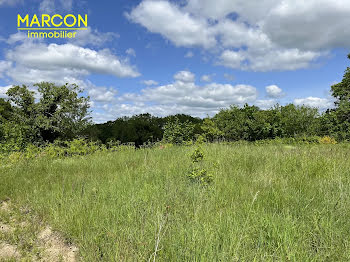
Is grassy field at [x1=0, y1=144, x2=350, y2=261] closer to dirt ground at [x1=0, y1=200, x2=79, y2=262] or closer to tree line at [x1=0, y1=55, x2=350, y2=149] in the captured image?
dirt ground at [x1=0, y1=200, x2=79, y2=262]

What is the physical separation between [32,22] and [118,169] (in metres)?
6.07

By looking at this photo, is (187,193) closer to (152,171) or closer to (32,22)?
(152,171)

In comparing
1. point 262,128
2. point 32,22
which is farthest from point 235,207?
point 262,128

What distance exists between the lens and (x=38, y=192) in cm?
416

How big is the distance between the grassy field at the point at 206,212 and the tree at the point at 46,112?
14.3 metres

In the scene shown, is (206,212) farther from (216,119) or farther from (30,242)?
(216,119)

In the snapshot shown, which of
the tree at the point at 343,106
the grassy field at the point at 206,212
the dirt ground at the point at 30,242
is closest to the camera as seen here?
the grassy field at the point at 206,212

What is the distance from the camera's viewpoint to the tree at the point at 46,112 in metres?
17.3

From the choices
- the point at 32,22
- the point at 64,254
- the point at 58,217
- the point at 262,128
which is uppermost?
the point at 32,22

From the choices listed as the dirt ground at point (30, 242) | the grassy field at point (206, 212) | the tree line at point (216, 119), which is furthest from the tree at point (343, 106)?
the dirt ground at point (30, 242)

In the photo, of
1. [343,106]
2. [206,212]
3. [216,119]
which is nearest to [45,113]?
[216,119]

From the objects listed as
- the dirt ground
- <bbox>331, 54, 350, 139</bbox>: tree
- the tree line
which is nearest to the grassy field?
the dirt ground

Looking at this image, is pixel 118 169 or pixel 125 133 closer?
pixel 118 169

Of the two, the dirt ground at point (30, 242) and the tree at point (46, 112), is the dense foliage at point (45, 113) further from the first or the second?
the dirt ground at point (30, 242)
